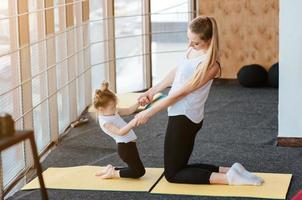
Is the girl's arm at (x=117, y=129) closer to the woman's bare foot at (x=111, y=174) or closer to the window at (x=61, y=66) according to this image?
the woman's bare foot at (x=111, y=174)

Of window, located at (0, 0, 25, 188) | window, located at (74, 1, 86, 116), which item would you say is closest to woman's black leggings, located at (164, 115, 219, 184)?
window, located at (0, 0, 25, 188)

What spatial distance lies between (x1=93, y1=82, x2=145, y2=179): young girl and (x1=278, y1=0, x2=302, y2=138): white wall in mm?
1305

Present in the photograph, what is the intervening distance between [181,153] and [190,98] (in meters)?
0.34

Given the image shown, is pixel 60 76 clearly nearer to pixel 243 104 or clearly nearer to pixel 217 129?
pixel 217 129

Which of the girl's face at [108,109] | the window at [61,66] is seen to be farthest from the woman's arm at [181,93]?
the window at [61,66]

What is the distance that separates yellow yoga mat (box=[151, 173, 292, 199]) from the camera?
4.08m

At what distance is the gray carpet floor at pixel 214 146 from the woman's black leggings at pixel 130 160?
0.25 m

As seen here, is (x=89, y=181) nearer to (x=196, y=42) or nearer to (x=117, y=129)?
(x=117, y=129)

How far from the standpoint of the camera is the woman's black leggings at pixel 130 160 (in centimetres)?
436

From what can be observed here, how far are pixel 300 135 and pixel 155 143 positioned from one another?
1.08m

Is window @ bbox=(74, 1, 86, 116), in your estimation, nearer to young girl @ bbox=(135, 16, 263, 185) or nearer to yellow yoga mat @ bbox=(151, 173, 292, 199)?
young girl @ bbox=(135, 16, 263, 185)

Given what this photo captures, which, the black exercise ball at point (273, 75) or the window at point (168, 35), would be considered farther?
the window at point (168, 35)

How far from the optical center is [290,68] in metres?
5.09

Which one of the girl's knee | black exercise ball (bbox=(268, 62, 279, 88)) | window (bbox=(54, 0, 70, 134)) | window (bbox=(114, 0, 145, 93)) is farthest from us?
black exercise ball (bbox=(268, 62, 279, 88))
